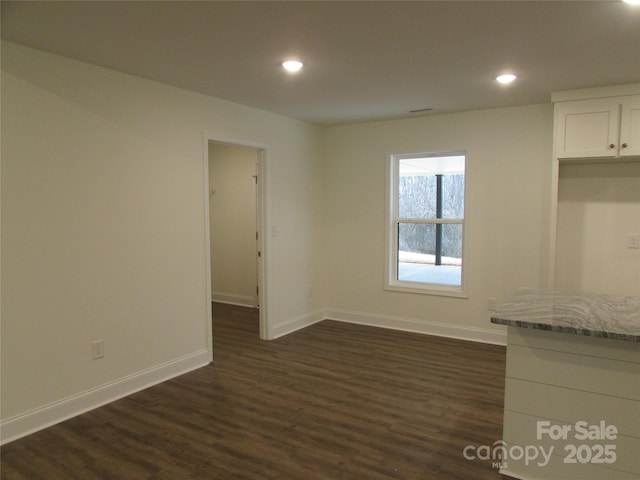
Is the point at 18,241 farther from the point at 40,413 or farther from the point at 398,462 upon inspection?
the point at 398,462

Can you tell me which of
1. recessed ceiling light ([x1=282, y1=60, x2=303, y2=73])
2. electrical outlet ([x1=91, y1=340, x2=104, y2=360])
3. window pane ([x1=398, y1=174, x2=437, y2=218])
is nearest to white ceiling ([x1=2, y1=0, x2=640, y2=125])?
recessed ceiling light ([x1=282, y1=60, x2=303, y2=73])

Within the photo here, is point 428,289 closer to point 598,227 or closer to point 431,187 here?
point 431,187

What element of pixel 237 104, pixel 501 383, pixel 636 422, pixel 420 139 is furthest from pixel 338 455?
pixel 420 139

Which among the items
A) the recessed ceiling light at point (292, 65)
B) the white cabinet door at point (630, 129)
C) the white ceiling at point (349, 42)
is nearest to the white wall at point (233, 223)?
the white ceiling at point (349, 42)

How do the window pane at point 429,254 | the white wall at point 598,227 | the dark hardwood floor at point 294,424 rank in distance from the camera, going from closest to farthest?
the dark hardwood floor at point 294,424 → the white wall at point 598,227 → the window pane at point 429,254

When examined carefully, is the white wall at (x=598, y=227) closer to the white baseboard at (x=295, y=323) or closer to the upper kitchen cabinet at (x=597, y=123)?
the upper kitchen cabinet at (x=597, y=123)

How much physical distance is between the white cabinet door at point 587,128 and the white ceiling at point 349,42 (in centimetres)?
19

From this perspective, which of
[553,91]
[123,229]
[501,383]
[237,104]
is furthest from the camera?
[237,104]

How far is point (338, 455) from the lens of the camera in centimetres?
252

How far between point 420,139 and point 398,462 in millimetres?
3480

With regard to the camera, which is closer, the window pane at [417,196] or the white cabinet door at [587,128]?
the white cabinet door at [587,128]

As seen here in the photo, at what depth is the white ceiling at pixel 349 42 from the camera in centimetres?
Answer: 221

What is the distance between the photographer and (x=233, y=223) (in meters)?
6.46

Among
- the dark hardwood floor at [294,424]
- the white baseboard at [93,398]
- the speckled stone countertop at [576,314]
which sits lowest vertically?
the dark hardwood floor at [294,424]
